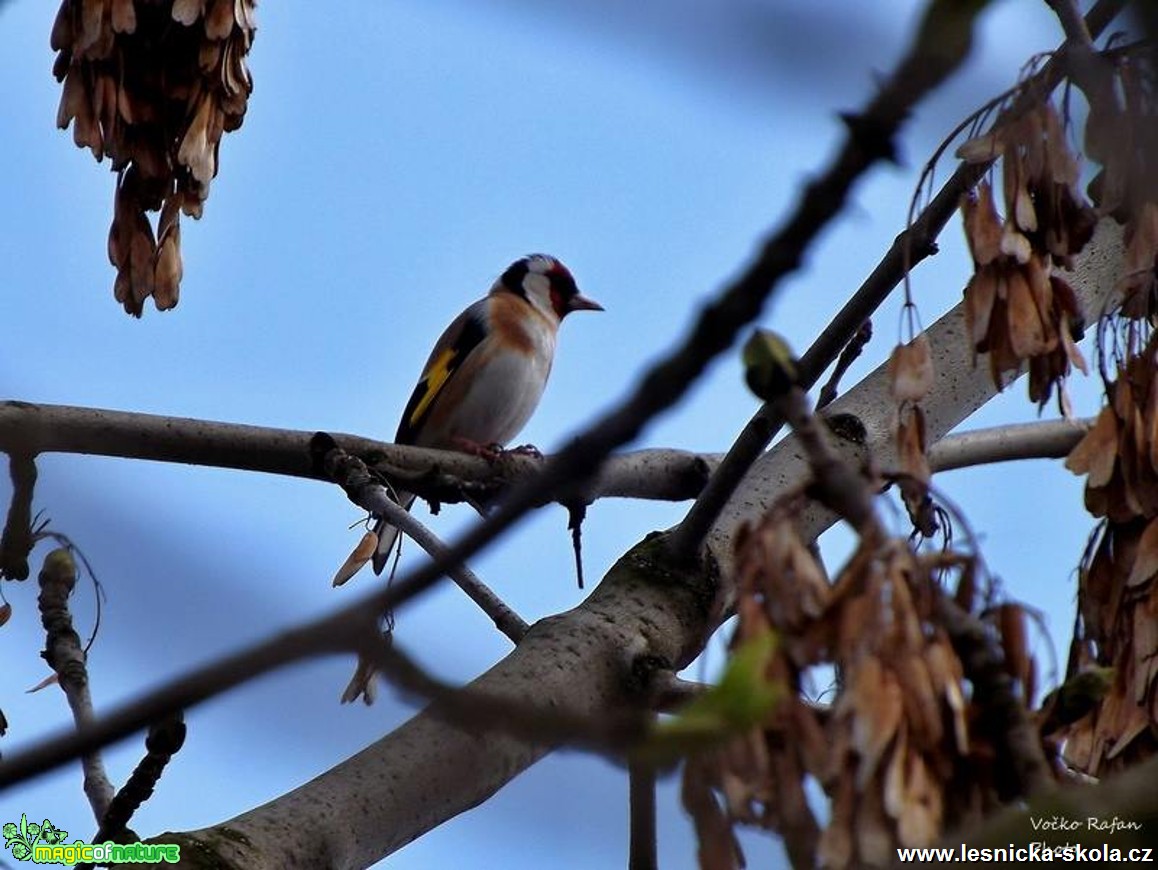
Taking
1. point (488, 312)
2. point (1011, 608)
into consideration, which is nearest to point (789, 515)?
point (1011, 608)

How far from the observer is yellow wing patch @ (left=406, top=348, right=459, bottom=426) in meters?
6.49

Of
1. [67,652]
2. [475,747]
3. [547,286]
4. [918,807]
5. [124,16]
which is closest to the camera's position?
[918,807]

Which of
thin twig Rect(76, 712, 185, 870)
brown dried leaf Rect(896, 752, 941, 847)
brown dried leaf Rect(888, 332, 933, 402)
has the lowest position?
brown dried leaf Rect(896, 752, 941, 847)

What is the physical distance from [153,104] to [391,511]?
0.91 meters

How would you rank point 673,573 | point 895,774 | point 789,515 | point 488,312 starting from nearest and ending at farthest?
point 895,774 → point 789,515 → point 673,573 → point 488,312

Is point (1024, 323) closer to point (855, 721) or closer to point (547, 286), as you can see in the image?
point (855, 721)

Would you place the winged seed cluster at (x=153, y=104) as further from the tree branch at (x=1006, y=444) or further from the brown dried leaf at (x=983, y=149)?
the tree branch at (x=1006, y=444)

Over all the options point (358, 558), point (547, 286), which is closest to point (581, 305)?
point (547, 286)

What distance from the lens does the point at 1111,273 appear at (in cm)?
412

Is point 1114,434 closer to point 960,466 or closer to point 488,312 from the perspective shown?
point 960,466

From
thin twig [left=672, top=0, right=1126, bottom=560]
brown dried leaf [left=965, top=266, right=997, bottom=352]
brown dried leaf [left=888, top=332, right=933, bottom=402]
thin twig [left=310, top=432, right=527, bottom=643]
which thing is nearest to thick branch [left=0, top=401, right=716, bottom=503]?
thin twig [left=310, top=432, right=527, bottom=643]

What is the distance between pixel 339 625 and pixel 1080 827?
2.54 ft

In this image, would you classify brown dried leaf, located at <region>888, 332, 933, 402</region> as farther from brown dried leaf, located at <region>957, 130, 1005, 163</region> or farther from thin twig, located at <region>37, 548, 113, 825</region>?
thin twig, located at <region>37, 548, 113, 825</region>

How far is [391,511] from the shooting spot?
3.37 m
